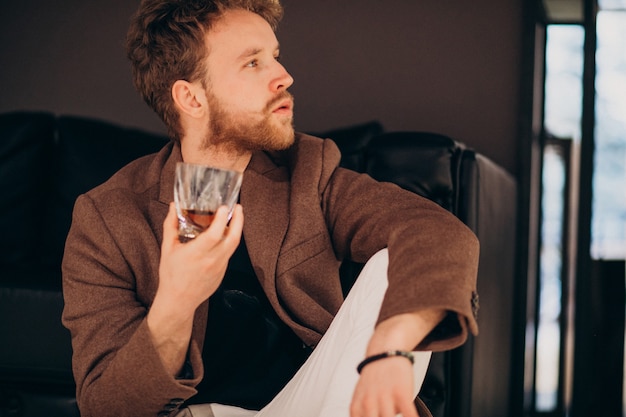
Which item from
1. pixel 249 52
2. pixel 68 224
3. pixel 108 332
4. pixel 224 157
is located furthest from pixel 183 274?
pixel 68 224

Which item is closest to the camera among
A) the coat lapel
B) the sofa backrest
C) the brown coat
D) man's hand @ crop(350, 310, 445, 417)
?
man's hand @ crop(350, 310, 445, 417)

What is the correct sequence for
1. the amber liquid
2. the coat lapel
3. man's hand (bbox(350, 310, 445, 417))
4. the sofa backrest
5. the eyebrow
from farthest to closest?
1. the sofa backrest
2. the eyebrow
3. the coat lapel
4. the amber liquid
5. man's hand (bbox(350, 310, 445, 417))

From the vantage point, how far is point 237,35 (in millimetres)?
1605

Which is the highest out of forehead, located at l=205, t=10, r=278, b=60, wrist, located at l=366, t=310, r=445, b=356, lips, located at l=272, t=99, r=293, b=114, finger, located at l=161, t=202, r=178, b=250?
forehead, located at l=205, t=10, r=278, b=60

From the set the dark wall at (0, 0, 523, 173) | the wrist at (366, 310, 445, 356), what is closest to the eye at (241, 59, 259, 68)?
the wrist at (366, 310, 445, 356)

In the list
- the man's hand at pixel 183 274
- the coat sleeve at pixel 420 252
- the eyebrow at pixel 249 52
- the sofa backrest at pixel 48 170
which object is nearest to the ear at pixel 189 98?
the eyebrow at pixel 249 52

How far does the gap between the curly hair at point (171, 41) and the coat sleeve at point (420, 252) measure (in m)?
0.51

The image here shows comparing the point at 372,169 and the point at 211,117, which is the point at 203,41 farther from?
the point at 372,169

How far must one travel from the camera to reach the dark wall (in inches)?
111

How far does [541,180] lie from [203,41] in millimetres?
1625

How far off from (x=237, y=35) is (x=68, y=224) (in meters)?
1.07

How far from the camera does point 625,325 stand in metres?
1.98

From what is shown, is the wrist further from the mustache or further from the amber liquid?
the mustache

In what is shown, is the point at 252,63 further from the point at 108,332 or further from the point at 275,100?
the point at 108,332
